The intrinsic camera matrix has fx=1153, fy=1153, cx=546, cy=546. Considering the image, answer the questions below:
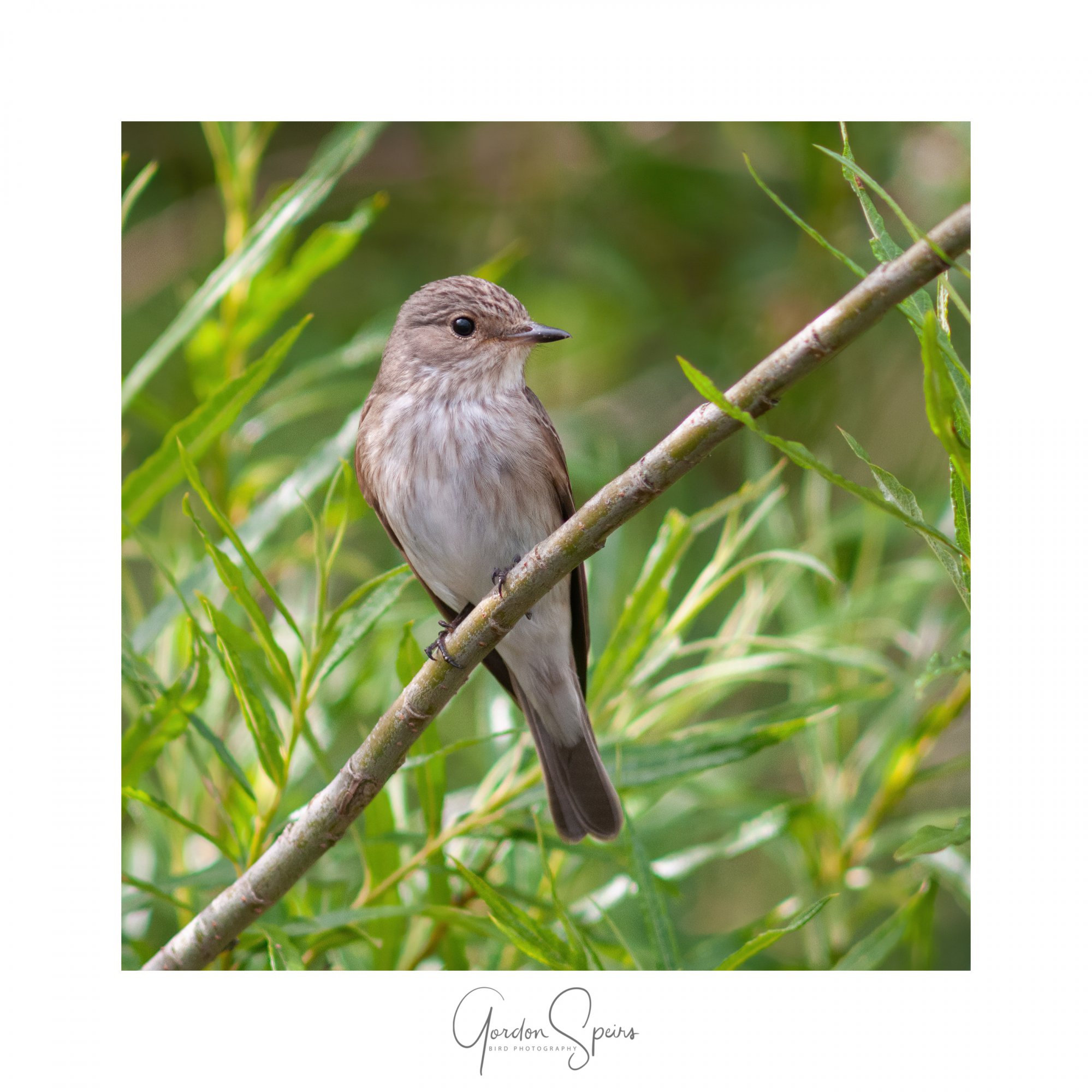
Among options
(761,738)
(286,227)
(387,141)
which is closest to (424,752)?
(761,738)

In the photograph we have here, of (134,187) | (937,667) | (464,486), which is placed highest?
(134,187)

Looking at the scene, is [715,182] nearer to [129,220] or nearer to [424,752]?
[129,220]

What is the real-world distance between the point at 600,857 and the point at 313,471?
0.97 metres

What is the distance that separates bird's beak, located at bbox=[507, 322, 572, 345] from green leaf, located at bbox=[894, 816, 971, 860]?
1240 millimetres

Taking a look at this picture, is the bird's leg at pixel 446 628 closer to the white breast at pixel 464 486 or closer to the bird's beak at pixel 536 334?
the white breast at pixel 464 486

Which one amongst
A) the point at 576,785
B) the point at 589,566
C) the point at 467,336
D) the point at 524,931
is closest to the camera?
the point at 524,931

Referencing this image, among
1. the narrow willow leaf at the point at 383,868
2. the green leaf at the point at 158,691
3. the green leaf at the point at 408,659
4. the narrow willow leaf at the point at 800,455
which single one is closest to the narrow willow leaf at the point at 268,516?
the green leaf at the point at 158,691

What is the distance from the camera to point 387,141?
106 inches

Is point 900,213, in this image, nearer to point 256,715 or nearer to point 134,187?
point 256,715

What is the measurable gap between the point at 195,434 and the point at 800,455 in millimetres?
1157

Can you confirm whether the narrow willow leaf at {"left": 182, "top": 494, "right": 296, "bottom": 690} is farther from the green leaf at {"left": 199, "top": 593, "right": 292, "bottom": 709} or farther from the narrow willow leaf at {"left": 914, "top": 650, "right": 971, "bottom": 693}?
the narrow willow leaf at {"left": 914, "top": 650, "right": 971, "bottom": 693}

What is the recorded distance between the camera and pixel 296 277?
2.33 m

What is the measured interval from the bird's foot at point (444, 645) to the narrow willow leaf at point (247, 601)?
9.6 inches

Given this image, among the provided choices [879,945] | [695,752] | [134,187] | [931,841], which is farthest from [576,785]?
[134,187]
